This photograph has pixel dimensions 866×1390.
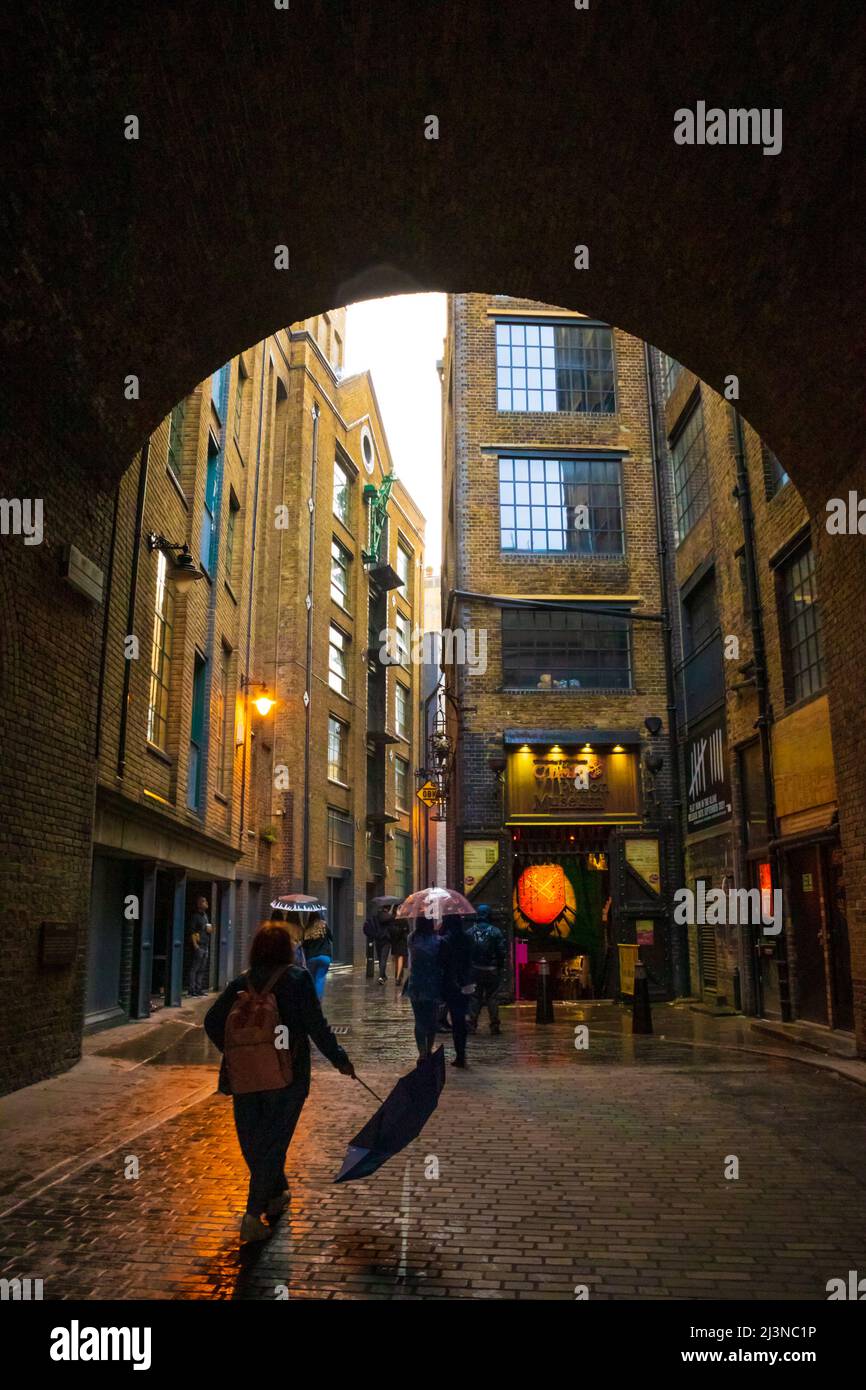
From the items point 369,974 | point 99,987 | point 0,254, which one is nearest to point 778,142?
point 0,254

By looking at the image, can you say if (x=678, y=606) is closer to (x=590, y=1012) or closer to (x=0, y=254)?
(x=590, y=1012)

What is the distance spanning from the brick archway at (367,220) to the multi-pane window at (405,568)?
36474 millimetres

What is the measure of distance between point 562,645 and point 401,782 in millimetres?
25496

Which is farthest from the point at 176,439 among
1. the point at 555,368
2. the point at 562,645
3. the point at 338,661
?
the point at 338,661

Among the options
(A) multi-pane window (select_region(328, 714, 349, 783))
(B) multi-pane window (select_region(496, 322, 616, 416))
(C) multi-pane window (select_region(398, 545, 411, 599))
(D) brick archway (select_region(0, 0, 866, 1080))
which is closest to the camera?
(D) brick archway (select_region(0, 0, 866, 1080))

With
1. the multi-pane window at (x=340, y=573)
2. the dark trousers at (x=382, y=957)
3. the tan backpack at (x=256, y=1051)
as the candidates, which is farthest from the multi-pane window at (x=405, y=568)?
the tan backpack at (x=256, y=1051)

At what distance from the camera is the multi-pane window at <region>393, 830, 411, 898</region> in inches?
1705

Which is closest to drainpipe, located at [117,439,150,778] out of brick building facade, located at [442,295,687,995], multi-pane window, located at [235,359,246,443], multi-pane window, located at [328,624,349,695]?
multi-pane window, located at [235,359,246,443]

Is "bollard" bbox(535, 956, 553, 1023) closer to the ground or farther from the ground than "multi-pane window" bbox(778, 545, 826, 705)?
closer to the ground

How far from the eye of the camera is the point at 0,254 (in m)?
6.73

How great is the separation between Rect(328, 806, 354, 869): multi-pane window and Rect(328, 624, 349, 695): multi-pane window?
4332 millimetres

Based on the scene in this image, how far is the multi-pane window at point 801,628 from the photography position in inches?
504

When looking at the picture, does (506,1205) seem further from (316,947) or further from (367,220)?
(367,220)

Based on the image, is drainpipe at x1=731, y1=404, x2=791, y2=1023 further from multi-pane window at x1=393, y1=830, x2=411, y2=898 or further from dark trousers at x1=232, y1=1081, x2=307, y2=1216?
multi-pane window at x1=393, y1=830, x2=411, y2=898
